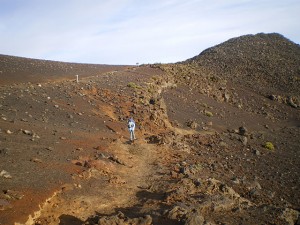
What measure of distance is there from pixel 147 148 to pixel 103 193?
20.5ft

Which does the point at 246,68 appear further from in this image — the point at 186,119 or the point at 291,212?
the point at 291,212

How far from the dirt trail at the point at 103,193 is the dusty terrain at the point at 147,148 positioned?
0.04 meters

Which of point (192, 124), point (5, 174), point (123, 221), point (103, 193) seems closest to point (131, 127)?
point (103, 193)

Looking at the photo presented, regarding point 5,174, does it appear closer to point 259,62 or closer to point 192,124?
point 192,124

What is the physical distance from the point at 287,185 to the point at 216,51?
116 feet

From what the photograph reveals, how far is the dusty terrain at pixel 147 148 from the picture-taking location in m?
9.27

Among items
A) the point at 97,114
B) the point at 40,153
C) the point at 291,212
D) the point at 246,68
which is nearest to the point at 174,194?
the point at 291,212

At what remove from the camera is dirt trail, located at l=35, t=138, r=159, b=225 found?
29.9 feet

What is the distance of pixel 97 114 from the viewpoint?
20.0m

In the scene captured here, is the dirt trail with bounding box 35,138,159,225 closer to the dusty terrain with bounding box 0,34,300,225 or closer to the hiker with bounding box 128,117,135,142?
the dusty terrain with bounding box 0,34,300,225

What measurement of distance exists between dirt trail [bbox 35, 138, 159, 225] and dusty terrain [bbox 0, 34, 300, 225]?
0.15 feet

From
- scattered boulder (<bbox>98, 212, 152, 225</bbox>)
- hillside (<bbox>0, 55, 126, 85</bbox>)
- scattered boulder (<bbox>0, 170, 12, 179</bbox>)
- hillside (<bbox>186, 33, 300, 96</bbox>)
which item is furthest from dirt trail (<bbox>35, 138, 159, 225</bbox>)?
hillside (<bbox>186, 33, 300, 96</bbox>)

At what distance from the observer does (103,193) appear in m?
10.8

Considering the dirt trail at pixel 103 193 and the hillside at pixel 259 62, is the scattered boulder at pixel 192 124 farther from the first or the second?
the hillside at pixel 259 62
